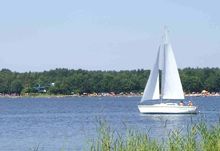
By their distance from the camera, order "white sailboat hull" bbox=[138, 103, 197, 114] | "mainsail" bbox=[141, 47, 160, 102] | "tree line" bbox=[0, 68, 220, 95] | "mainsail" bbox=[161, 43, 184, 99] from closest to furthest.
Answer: "white sailboat hull" bbox=[138, 103, 197, 114], "mainsail" bbox=[141, 47, 160, 102], "mainsail" bbox=[161, 43, 184, 99], "tree line" bbox=[0, 68, 220, 95]

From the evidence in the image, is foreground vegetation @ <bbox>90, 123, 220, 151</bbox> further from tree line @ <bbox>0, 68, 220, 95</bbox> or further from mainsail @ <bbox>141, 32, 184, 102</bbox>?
tree line @ <bbox>0, 68, 220, 95</bbox>

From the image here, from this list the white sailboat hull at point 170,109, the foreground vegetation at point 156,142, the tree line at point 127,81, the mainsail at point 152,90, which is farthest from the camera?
the tree line at point 127,81

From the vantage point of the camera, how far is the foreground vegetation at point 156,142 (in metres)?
16.3

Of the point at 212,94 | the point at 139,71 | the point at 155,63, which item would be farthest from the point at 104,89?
the point at 155,63

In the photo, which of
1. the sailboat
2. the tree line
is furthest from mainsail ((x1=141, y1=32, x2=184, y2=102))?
the tree line

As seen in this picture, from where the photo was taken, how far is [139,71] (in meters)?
197

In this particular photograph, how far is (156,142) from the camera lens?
55.0 ft

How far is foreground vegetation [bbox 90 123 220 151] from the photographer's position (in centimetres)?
1633

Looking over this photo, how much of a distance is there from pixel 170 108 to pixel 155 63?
511cm

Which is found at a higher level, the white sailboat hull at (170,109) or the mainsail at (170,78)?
the mainsail at (170,78)

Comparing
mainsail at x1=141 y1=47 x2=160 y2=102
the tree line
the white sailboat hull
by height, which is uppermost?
the tree line

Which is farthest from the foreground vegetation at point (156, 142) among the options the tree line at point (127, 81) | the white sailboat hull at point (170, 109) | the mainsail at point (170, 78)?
the tree line at point (127, 81)

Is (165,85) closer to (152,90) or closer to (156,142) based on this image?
(152,90)

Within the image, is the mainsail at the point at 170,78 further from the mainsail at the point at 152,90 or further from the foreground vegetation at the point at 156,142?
the foreground vegetation at the point at 156,142
